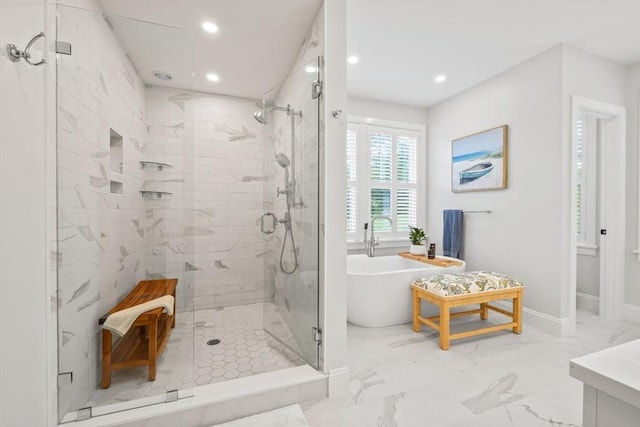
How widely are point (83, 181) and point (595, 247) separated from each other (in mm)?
4900

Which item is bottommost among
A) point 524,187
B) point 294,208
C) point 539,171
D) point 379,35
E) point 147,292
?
point 147,292

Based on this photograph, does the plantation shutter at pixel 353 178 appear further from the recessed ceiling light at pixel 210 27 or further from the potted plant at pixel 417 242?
the recessed ceiling light at pixel 210 27

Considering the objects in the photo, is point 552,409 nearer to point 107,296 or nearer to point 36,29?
point 107,296

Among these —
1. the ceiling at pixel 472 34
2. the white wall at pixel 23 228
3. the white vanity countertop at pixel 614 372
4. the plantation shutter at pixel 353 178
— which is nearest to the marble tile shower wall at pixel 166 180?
the white wall at pixel 23 228

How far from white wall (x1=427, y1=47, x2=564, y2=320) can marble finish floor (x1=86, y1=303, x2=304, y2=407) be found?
255 centimetres

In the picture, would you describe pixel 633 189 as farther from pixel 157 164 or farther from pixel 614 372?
pixel 157 164

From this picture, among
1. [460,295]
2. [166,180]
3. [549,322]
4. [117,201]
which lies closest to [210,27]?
[166,180]

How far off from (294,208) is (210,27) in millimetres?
1582

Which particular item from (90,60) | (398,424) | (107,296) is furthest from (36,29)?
Result: (398,424)

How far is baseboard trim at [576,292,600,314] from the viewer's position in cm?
Result: 318

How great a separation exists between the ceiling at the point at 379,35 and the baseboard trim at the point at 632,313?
102 inches

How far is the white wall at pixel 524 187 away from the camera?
2.69 metres

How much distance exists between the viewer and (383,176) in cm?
402

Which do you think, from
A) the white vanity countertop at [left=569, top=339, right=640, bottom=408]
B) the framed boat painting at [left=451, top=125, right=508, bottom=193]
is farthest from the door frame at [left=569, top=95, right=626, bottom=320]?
the white vanity countertop at [left=569, top=339, right=640, bottom=408]
